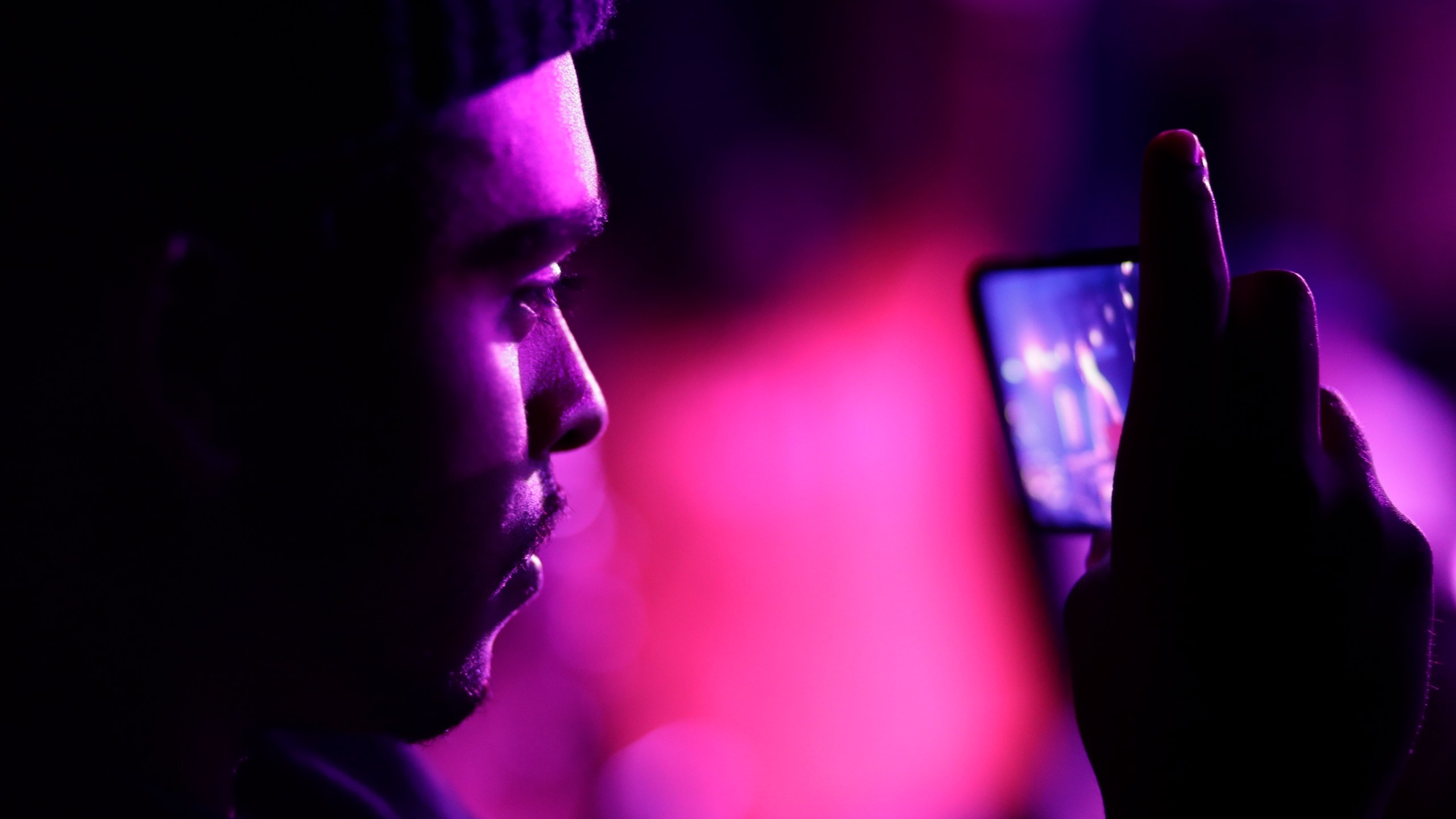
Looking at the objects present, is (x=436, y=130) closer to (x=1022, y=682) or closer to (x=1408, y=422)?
(x=1408, y=422)

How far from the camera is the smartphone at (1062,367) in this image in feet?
2.55

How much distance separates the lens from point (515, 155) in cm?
61

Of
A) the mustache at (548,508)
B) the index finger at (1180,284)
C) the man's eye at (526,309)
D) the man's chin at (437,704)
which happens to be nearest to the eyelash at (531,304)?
the man's eye at (526,309)

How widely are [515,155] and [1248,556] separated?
55 cm

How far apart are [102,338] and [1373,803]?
33.2 inches

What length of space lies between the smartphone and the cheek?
1.64 feet

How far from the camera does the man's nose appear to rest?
2.30 feet

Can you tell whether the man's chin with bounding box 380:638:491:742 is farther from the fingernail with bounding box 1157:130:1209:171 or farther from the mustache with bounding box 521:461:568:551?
the fingernail with bounding box 1157:130:1209:171

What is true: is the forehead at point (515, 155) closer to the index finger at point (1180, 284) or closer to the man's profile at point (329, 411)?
the man's profile at point (329, 411)

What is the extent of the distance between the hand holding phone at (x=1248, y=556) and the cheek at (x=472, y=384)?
428 mm

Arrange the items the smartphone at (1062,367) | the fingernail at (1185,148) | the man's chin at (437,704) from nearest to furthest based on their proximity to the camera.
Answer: the fingernail at (1185,148) → the man's chin at (437,704) → the smartphone at (1062,367)

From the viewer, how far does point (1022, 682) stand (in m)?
2.33

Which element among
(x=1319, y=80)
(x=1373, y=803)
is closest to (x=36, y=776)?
(x=1373, y=803)

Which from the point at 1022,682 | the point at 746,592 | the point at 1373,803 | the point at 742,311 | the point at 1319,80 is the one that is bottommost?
the point at 1022,682
